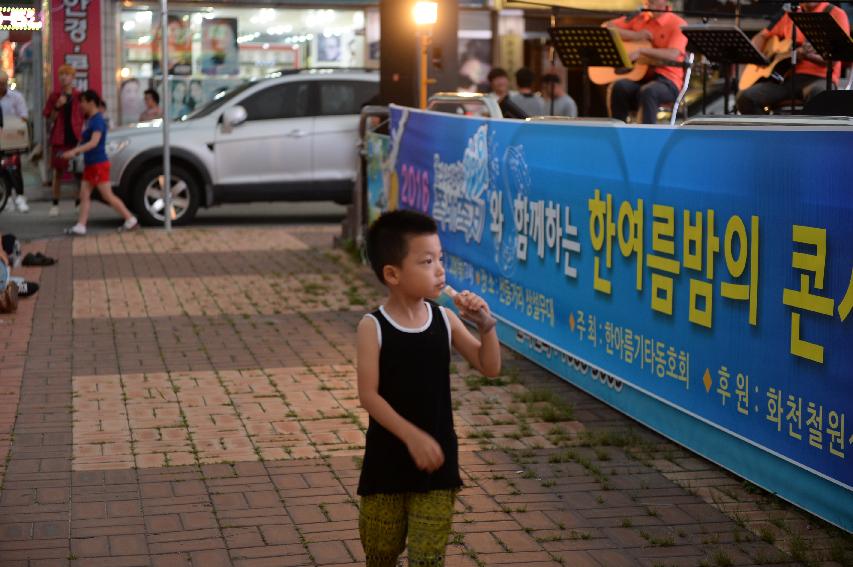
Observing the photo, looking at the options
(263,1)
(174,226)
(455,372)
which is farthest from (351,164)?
(455,372)

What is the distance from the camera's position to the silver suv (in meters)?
18.4

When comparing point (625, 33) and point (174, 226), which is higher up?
point (625, 33)

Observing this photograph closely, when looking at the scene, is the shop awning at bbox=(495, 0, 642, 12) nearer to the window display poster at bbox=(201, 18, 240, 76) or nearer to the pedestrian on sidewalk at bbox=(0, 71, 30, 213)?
the pedestrian on sidewalk at bbox=(0, 71, 30, 213)

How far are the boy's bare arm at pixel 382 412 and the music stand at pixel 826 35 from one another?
24.4 feet

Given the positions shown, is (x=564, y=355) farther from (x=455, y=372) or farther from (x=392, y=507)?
(x=392, y=507)

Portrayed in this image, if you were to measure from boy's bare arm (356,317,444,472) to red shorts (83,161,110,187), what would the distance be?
44.5ft

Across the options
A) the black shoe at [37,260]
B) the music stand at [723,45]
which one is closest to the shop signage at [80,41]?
the black shoe at [37,260]

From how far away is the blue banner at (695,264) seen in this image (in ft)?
18.9

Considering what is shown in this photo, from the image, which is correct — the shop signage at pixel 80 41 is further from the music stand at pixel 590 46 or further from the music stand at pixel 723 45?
the music stand at pixel 723 45

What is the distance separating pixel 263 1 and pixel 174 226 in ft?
28.3

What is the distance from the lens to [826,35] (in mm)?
11000

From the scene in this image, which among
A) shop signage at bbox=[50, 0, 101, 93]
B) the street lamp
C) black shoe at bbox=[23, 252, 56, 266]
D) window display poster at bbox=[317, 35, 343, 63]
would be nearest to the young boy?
black shoe at bbox=[23, 252, 56, 266]

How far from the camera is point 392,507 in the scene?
14.2 ft

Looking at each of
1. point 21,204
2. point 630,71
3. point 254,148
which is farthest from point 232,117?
point 630,71
